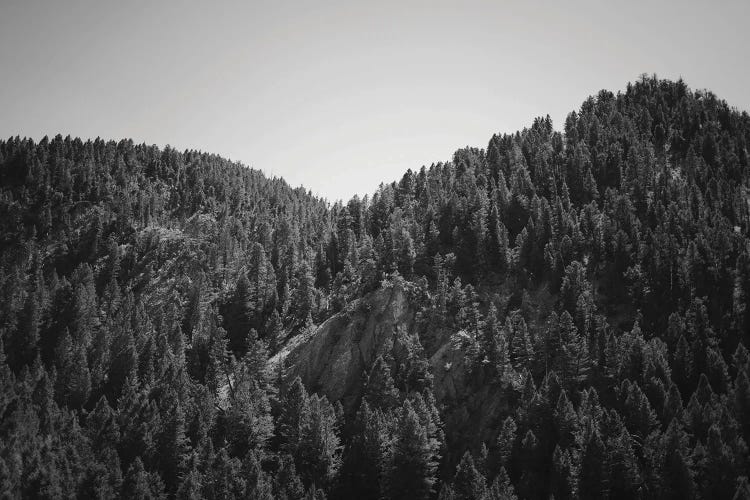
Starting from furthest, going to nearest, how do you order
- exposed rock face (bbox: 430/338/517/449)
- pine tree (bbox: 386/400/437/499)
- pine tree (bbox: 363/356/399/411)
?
1. pine tree (bbox: 363/356/399/411)
2. exposed rock face (bbox: 430/338/517/449)
3. pine tree (bbox: 386/400/437/499)

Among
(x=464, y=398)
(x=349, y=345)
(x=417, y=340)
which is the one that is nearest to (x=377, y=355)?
(x=349, y=345)

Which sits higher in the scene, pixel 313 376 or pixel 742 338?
pixel 742 338

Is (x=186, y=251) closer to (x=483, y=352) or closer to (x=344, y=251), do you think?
(x=344, y=251)

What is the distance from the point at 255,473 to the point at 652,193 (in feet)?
422

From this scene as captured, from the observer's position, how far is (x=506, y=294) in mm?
125000

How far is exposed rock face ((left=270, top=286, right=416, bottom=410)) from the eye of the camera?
113875 mm

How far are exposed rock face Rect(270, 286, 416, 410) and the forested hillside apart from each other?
580 millimetres

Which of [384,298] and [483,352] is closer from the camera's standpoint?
[483,352]

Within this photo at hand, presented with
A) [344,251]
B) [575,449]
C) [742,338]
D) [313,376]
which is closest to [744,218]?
[742,338]

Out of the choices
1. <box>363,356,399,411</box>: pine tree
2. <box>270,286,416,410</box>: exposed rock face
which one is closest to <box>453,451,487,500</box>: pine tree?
<box>363,356,399,411</box>: pine tree

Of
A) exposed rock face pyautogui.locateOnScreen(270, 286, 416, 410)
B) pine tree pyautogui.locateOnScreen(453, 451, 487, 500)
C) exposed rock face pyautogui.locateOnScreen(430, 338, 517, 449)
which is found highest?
exposed rock face pyautogui.locateOnScreen(270, 286, 416, 410)

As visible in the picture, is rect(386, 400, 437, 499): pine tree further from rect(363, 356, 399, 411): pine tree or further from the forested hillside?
rect(363, 356, 399, 411): pine tree

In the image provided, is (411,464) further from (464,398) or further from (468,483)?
(464,398)

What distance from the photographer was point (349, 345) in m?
119
